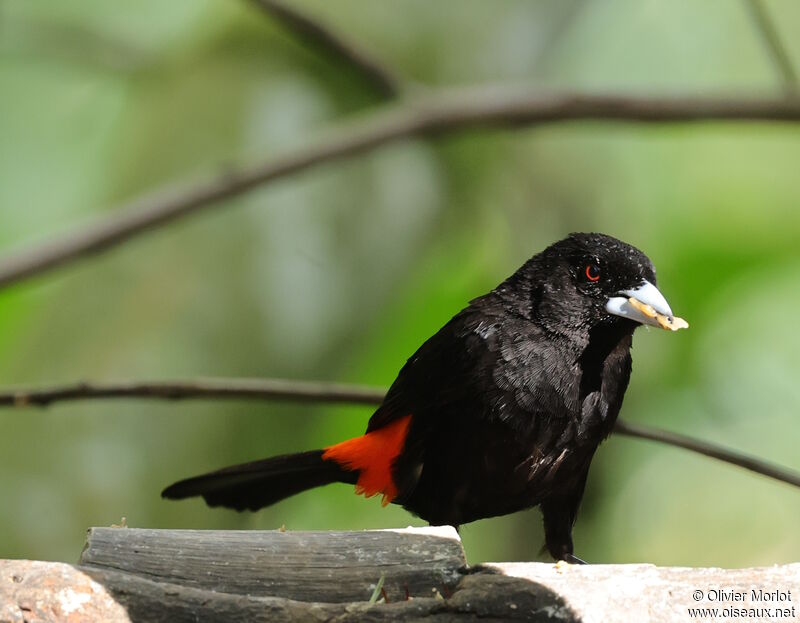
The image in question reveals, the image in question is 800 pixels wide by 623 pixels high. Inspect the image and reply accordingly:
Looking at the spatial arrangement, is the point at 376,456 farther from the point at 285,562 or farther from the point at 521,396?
the point at 285,562

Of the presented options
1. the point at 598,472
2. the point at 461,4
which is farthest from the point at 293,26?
the point at 598,472

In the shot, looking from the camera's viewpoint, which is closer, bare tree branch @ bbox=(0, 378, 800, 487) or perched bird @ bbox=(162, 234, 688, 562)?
perched bird @ bbox=(162, 234, 688, 562)

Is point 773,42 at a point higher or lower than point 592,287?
higher

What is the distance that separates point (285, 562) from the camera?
259 centimetres

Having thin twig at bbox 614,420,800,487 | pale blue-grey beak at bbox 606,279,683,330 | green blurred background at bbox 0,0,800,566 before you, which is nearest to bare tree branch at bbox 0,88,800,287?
green blurred background at bbox 0,0,800,566

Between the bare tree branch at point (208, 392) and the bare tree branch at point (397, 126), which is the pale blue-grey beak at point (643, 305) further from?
the bare tree branch at point (397, 126)

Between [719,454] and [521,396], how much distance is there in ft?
2.34

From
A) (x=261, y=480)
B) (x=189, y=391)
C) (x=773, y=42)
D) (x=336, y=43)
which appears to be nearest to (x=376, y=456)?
(x=261, y=480)

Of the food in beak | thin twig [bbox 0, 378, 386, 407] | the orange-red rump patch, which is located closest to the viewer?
the food in beak

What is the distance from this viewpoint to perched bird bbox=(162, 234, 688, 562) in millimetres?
3271

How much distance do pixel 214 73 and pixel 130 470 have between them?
2.26 metres

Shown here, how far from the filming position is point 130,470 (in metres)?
5.07

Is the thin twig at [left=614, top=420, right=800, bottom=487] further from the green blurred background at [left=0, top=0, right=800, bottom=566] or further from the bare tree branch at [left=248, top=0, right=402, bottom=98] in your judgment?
the bare tree branch at [left=248, top=0, right=402, bottom=98]

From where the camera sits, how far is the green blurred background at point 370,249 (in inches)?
205
